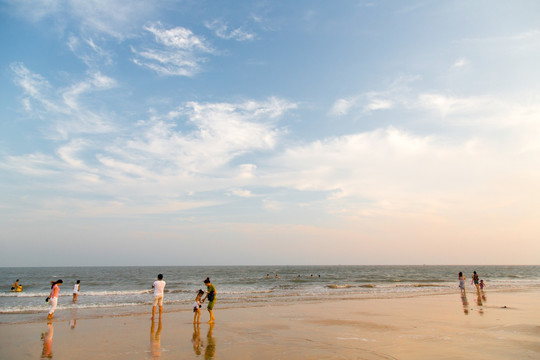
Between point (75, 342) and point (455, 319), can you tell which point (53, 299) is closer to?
point (75, 342)

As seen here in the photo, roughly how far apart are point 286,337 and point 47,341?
8076 mm

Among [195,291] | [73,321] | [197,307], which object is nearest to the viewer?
[197,307]

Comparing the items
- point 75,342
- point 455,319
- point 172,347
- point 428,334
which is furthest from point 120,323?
point 455,319

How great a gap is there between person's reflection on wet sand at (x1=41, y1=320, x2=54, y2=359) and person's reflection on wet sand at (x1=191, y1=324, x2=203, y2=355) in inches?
156

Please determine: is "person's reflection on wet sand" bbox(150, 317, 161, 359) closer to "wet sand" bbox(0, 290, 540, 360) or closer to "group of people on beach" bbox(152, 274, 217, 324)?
"wet sand" bbox(0, 290, 540, 360)

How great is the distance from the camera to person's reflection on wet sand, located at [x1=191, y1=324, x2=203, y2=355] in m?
9.44

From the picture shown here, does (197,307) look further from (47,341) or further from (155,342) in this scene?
(47,341)

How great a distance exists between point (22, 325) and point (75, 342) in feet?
17.1

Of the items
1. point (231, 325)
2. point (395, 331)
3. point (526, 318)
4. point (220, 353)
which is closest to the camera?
point (220, 353)

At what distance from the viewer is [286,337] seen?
432 inches

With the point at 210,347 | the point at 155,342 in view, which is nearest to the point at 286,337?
the point at 210,347

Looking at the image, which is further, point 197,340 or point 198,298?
point 198,298

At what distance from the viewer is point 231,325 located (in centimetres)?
1341

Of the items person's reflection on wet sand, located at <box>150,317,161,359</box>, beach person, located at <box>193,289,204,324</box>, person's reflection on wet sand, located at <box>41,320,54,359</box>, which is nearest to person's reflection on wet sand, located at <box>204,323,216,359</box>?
person's reflection on wet sand, located at <box>150,317,161,359</box>
